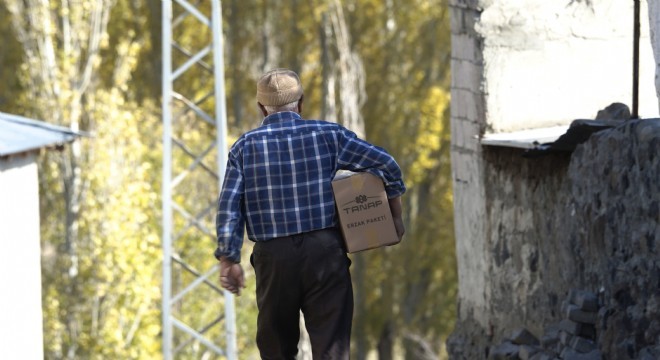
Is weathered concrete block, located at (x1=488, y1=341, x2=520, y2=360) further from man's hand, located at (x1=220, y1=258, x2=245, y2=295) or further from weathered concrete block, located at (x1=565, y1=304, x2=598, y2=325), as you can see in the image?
man's hand, located at (x1=220, y1=258, x2=245, y2=295)

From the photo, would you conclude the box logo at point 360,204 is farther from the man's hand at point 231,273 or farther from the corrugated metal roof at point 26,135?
the corrugated metal roof at point 26,135

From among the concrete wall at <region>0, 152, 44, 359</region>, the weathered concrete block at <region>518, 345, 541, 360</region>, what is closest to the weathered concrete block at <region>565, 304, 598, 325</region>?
the weathered concrete block at <region>518, 345, 541, 360</region>

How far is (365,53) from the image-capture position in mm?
26594

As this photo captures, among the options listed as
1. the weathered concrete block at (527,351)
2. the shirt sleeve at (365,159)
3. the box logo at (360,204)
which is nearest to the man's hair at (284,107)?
the shirt sleeve at (365,159)

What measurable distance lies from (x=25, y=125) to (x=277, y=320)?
4.81 meters

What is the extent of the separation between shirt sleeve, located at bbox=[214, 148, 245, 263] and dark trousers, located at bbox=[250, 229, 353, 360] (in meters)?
0.08

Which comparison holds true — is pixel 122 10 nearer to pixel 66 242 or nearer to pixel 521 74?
pixel 66 242

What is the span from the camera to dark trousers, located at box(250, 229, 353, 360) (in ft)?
16.3

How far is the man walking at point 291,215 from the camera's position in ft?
16.3

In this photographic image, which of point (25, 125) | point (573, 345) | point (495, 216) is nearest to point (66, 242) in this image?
point (25, 125)

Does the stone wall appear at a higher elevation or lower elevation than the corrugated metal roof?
lower

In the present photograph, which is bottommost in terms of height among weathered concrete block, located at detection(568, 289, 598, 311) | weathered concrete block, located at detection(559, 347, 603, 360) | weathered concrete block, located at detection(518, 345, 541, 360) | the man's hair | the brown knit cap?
weathered concrete block, located at detection(518, 345, 541, 360)

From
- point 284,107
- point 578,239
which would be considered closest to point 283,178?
point 284,107

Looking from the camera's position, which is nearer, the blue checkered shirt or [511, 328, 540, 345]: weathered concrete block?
the blue checkered shirt
